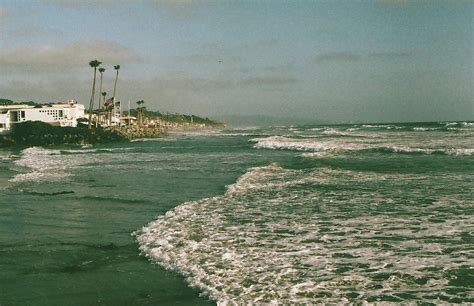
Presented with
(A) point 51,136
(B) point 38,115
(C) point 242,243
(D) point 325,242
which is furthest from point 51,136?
(D) point 325,242

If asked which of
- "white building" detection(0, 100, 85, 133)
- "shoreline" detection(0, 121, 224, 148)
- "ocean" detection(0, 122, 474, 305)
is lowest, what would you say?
"ocean" detection(0, 122, 474, 305)

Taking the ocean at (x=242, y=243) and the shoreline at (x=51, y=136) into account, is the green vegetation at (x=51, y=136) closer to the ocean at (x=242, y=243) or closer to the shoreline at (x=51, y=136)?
the shoreline at (x=51, y=136)

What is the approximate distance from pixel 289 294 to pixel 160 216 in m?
6.08

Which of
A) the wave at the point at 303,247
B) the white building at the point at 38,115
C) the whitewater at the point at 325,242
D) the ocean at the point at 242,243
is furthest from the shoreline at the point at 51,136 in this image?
the wave at the point at 303,247

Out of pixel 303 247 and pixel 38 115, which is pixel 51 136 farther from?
pixel 303 247

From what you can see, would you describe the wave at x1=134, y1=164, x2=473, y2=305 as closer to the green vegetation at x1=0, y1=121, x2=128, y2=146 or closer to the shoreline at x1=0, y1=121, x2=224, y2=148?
the shoreline at x1=0, y1=121, x2=224, y2=148

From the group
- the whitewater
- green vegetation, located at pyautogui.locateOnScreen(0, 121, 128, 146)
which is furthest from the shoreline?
the whitewater

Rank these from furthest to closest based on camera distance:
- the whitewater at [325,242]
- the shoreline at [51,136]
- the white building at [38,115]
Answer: the white building at [38,115] → the shoreline at [51,136] → the whitewater at [325,242]

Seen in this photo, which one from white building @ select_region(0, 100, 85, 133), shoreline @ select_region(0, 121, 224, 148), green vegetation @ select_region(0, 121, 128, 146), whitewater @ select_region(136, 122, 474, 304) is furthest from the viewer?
white building @ select_region(0, 100, 85, 133)

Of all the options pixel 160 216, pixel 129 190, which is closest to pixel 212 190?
pixel 129 190

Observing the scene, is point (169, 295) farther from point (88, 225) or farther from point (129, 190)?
point (129, 190)

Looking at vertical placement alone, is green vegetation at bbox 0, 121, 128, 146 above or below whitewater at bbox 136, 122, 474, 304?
above

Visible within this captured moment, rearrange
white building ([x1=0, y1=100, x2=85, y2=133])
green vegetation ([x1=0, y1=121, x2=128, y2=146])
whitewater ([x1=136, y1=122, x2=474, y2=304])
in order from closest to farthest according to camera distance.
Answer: whitewater ([x1=136, y1=122, x2=474, y2=304]) < green vegetation ([x1=0, y1=121, x2=128, y2=146]) < white building ([x1=0, y1=100, x2=85, y2=133])

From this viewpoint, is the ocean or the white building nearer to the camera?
the ocean
